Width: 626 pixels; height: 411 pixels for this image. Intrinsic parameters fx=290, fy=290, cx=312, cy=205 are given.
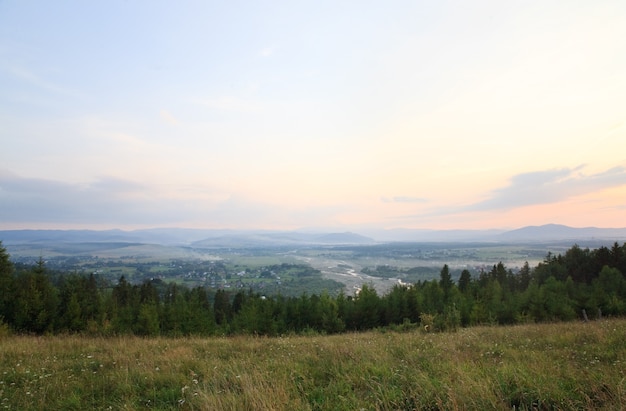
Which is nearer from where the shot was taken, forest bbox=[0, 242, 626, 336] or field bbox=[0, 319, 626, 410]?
field bbox=[0, 319, 626, 410]

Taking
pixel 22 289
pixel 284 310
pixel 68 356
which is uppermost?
pixel 68 356

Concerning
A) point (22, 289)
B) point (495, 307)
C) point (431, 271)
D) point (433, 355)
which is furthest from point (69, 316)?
point (431, 271)

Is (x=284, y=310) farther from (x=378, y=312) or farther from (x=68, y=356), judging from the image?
(x=68, y=356)

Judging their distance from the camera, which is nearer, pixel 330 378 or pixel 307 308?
pixel 330 378

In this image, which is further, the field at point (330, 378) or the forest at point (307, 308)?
the forest at point (307, 308)

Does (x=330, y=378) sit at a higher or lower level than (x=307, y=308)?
higher

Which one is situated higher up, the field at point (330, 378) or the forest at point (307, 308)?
the field at point (330, 378)

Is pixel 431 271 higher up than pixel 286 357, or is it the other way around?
pixel 286 357

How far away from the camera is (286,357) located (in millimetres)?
7301

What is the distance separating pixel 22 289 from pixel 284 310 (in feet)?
87.9

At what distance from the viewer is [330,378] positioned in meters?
5.68

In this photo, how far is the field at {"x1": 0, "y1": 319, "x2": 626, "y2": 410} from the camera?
4184 mm

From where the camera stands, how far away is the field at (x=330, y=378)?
4.18 meters

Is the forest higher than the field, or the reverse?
the field
